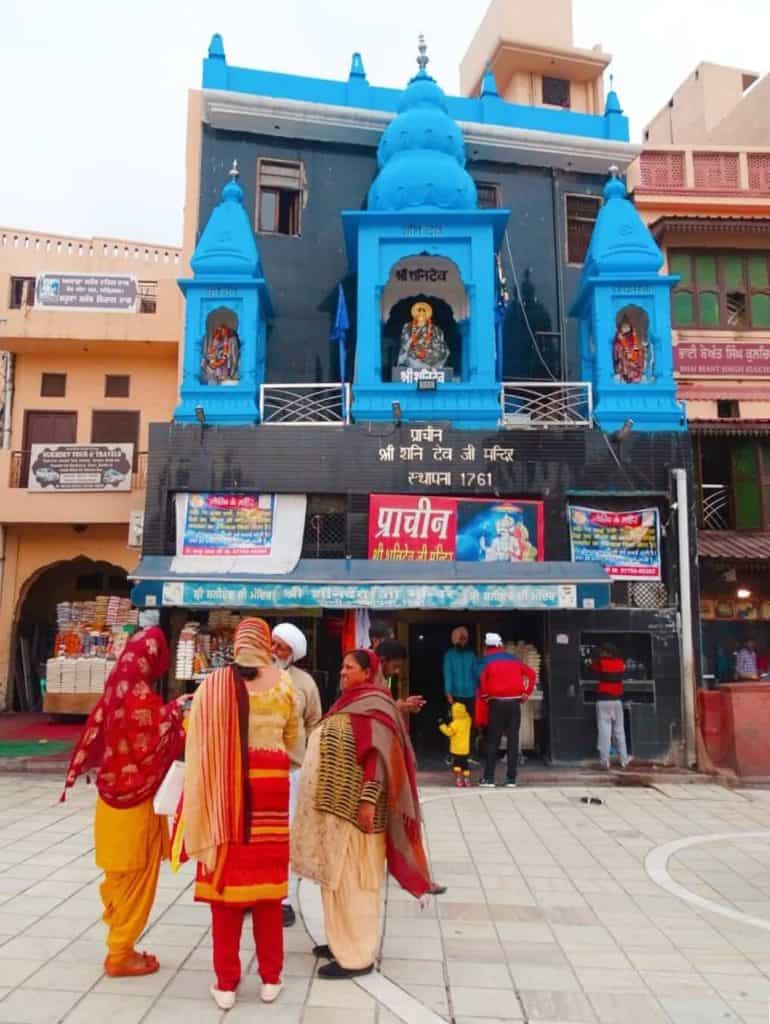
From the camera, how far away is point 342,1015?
11.4 feet

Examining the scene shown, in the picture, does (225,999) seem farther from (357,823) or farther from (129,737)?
(129,737)

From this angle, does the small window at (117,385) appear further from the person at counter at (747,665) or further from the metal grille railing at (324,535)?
the person at counter at (747,665)

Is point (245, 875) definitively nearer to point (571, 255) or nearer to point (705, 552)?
point (705, 552)

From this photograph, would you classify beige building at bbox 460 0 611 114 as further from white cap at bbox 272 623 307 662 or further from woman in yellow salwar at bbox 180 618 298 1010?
woman in yellow salwar at bbox 180 618 298 1010

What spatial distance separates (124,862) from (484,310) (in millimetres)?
9818

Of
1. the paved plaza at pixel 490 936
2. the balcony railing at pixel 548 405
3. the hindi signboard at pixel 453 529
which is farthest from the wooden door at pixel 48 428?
the paved plaza at pixel 490 936

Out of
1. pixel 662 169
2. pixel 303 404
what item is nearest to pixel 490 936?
pixel 303 404

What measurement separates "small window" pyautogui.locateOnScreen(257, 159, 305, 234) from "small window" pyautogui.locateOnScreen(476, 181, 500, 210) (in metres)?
3.27

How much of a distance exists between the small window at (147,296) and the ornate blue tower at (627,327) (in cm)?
Result: 837

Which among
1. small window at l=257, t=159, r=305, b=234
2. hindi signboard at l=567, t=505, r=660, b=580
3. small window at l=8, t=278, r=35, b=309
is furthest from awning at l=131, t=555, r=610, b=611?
small window at l=8, t=278, r=35, b=309

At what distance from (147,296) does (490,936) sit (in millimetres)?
14370

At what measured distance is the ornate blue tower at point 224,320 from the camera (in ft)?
38.4

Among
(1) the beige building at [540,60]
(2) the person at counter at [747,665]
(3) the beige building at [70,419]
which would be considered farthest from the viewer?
(1) the beige building at [540,60]

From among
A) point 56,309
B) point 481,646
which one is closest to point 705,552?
point 481,646
